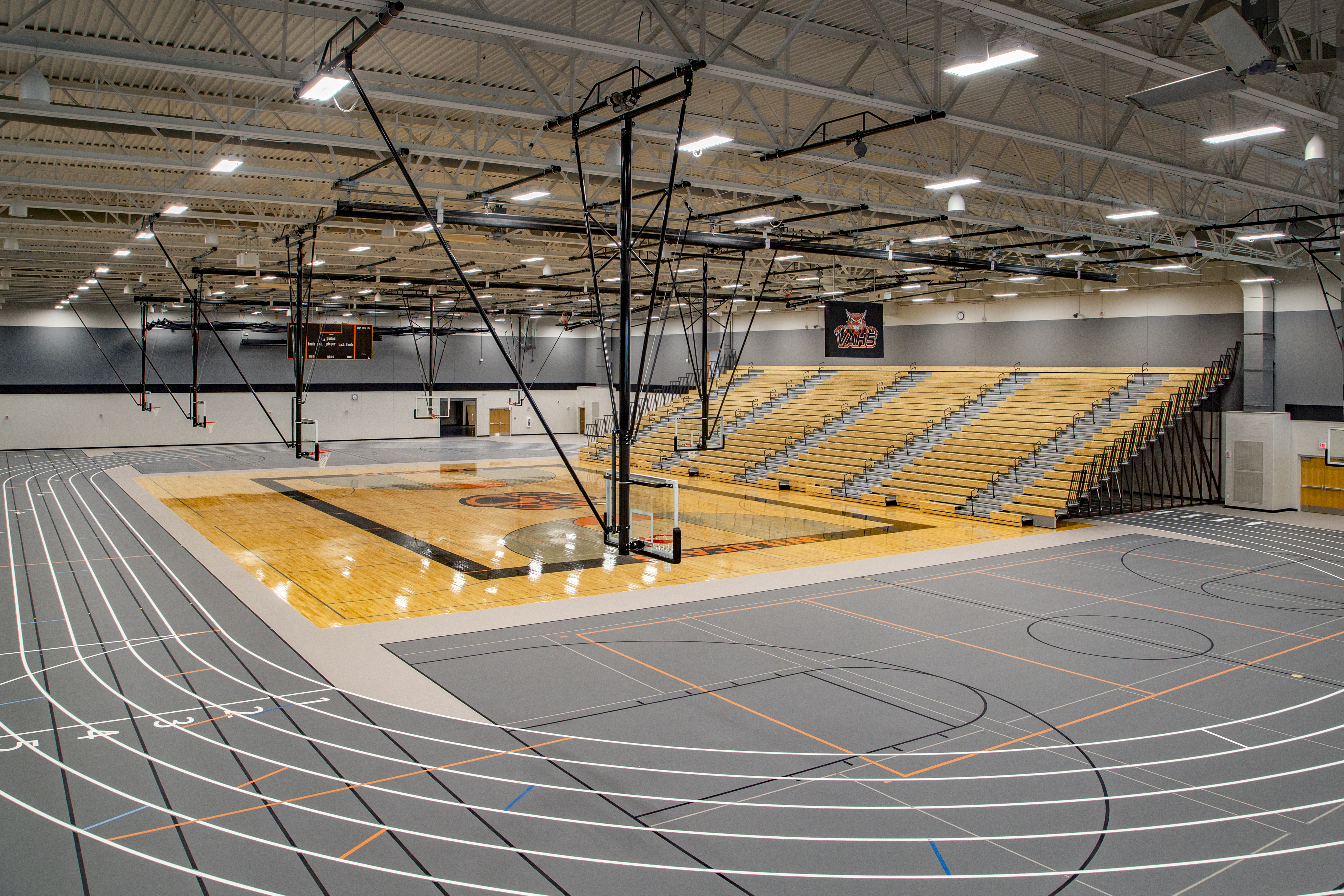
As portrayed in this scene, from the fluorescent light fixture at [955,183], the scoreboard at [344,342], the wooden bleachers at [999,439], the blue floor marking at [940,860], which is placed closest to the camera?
the blue floor marking at [940,860]

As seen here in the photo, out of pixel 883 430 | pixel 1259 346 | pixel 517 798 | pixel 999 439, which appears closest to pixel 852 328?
pixel 883 430

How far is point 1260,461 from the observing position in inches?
885

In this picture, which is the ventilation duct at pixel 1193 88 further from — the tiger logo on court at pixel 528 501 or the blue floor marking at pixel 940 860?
the tiger logo on court at pixel 528 501

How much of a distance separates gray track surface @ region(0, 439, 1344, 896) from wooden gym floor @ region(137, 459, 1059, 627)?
1.87 metres

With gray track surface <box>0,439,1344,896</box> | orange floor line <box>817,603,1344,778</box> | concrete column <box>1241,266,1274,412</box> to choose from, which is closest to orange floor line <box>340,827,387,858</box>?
gray track surface <box>0,439,1344,896</box>

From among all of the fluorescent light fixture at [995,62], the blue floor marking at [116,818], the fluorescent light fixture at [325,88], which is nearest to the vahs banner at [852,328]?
the fluorescent light fixture at [995,62]

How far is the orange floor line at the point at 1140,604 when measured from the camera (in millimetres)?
11258

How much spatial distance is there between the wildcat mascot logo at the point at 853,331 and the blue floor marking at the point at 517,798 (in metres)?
19.4

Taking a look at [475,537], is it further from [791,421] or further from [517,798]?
[791,421]

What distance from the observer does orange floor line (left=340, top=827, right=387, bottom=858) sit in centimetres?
574

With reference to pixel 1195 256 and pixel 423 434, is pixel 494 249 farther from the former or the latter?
pixel 423 434

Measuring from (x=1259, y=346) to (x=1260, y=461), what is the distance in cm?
310

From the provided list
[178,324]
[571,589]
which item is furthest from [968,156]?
[178,324]

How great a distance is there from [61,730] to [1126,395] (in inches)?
986
